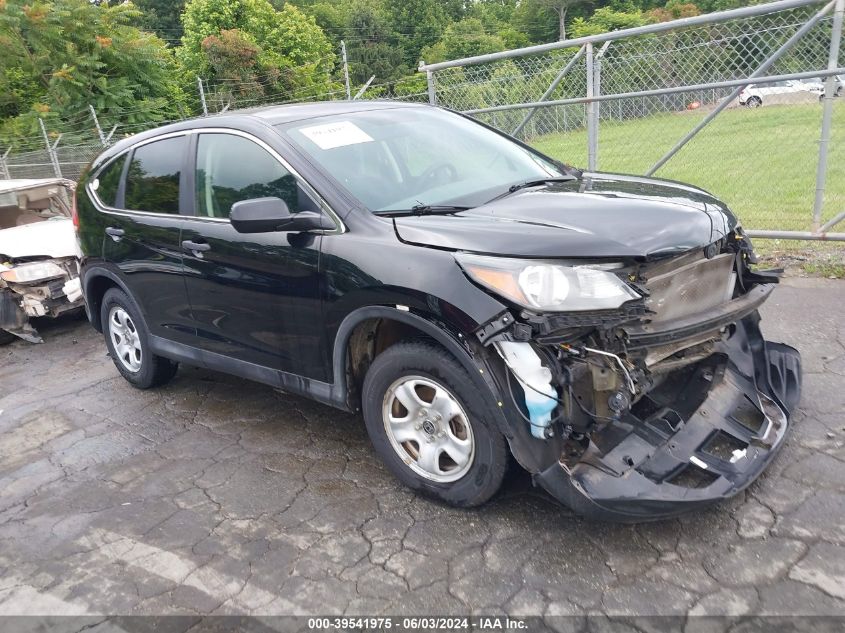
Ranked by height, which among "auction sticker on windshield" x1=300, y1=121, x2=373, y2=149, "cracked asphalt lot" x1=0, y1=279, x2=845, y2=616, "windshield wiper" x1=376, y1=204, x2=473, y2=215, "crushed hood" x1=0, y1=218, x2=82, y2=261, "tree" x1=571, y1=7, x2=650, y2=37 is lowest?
"cracked asphalt lot" x1=0, y1=279, x2=845, y2=616

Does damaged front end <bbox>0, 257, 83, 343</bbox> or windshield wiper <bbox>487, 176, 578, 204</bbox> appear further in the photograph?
damaged front end <bbox>0, 257, 83, 343</bbox>

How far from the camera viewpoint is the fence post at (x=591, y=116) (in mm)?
6922

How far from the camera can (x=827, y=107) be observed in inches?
235

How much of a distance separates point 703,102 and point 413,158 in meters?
4.03

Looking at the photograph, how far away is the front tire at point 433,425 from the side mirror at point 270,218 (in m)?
0.71

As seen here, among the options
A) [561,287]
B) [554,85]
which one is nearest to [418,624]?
[561,287]

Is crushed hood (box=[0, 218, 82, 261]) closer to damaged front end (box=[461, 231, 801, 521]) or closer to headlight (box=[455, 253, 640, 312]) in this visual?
headlight (box=[455, 253, 640, 312])

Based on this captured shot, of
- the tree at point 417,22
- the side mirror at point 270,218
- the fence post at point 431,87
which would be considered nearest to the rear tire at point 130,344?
the side mirror at point 270,218

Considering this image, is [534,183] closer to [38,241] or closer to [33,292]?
[33,292]

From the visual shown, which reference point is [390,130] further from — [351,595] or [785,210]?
[785,210]

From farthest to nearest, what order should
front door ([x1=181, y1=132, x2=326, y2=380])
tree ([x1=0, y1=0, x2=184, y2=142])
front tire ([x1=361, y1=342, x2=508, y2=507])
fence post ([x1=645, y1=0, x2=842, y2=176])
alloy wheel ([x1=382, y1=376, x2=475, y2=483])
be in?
tree ([x1=0, y1=0, x2=184, y2=142])
fence post ([x1=645, y1=0, x2=842, y2=176])
front door ([x1=181, y1=132, x2=326, y2=380])
alloy wheel ([x1=382, y1=376, x2=475, y2=483])
front tire ([x1=361, y1=342, x2=508, y2=507])

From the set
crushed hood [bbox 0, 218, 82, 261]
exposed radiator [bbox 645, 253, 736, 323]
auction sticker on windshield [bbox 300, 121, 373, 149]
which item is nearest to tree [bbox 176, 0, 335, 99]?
crushed hood [bbox 0, 218, 82, 261]

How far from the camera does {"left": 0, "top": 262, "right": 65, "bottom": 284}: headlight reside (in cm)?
645

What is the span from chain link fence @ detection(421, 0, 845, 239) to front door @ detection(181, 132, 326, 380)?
4.06 metres
